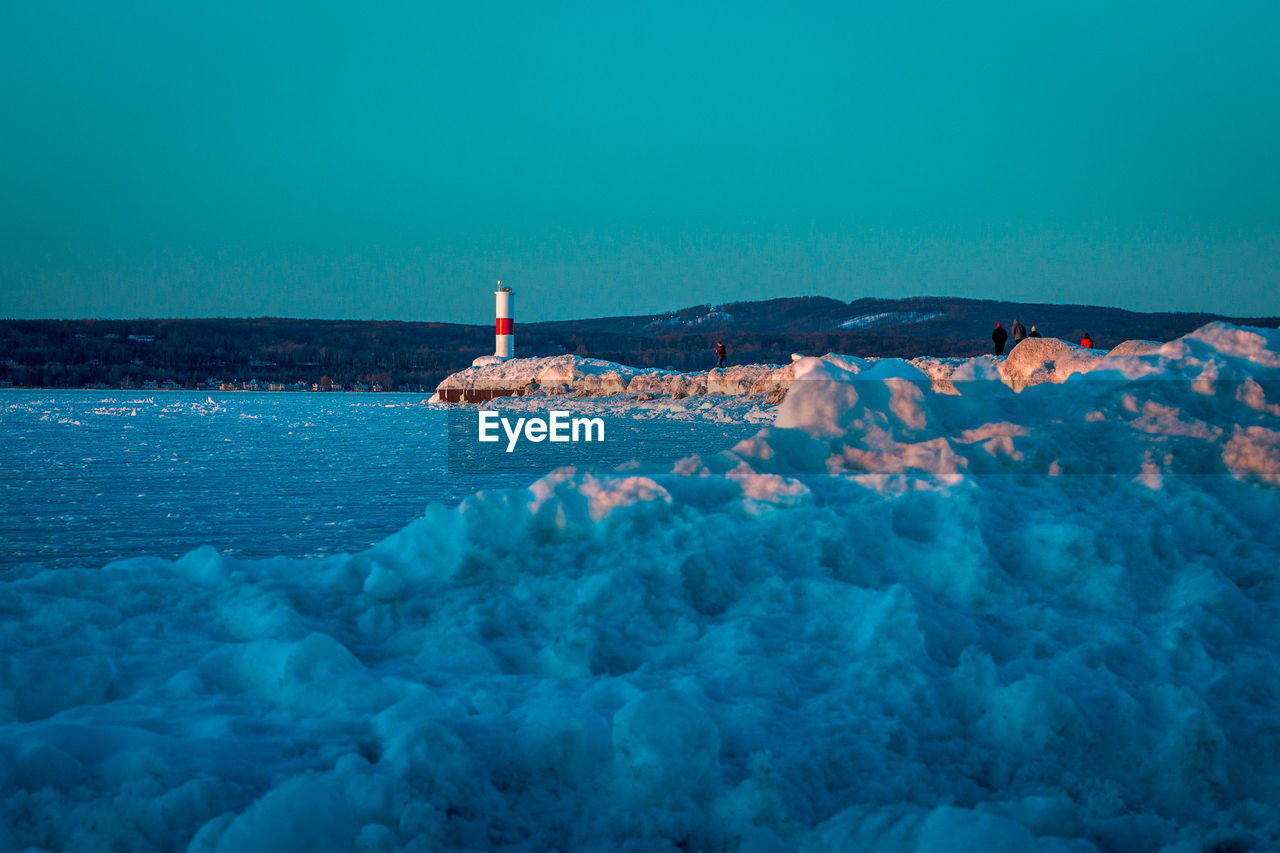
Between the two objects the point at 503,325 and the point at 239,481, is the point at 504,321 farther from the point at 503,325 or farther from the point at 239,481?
the point at 239,481

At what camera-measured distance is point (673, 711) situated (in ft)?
10.2

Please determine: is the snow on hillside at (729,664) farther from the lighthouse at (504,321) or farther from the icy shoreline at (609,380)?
the lighthouse at (504,321)

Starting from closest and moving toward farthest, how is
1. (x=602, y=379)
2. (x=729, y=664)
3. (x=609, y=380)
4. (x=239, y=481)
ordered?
(x=729, y=664)
(x=239, y=481)
(x=609, y=380)
(x=602, y=379)

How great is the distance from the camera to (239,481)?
12961 millimetres

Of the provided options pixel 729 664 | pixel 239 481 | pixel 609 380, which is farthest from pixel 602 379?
pixel 729 664

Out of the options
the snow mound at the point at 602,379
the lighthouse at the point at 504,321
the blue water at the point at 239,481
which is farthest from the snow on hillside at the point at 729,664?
the lighthouse at the point at 504,321

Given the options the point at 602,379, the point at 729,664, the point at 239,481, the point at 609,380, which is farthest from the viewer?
the point at 602,379

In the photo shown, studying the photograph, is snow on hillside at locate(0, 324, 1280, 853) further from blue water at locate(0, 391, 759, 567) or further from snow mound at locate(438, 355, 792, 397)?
snow mound at locate(438, 355, 792, 397)

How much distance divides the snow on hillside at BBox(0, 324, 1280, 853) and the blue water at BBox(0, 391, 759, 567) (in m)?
3.44

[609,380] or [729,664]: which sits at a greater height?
[609,380]

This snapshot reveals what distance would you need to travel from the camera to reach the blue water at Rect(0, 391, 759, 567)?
27.1 feet

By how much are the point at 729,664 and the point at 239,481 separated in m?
11.0

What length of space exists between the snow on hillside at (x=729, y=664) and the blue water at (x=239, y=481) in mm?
3437

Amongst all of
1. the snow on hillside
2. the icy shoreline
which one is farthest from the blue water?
the icy shoreline
